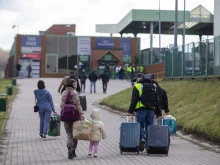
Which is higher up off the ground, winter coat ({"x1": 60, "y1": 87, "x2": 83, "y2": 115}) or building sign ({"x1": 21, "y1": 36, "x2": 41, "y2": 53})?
building sign ({"x1": 21, "y1": 36, "x2": 41, "y2": 53})

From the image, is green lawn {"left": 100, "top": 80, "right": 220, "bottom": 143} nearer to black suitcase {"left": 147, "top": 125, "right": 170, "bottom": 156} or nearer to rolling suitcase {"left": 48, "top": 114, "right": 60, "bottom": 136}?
black suitcase {"left": 147, "top": 125, "right": 170, "bottom": 156}

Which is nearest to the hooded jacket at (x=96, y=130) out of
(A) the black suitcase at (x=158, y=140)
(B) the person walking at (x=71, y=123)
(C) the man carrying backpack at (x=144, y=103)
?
(B) the person walking at (x=71, y=123)

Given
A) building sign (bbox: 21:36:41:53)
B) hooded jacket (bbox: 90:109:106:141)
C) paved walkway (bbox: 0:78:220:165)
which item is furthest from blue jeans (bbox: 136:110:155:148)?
building sign (bbox: 21:36:41:53)

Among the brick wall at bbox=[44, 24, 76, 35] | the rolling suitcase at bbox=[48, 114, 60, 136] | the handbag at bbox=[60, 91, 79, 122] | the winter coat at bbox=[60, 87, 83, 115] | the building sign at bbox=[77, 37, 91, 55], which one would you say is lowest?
the rolling suitcase at bbox=[48, 114, 60, 136]

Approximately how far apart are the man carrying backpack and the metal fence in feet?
33.4

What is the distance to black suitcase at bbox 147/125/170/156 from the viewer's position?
Result: 13672mm

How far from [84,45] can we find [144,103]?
62839 millimetres

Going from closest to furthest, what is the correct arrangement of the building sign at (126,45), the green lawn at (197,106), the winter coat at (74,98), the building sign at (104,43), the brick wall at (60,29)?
1. the winter coat at (74,98)
2. the green lawn at (197,106)
3. the building sign at (126,45)
4. the building sign at (104,43)
5. the brick wall at (60,29)

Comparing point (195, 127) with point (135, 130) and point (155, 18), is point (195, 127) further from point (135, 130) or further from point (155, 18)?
point (155, 18)

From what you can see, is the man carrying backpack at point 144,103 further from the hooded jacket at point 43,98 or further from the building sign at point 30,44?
the building sign at point 30,44

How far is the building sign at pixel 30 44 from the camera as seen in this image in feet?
245

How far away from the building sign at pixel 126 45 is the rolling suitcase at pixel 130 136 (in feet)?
205

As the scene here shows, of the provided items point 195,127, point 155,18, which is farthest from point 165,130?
point 155,18

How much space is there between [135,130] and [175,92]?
1241cm
